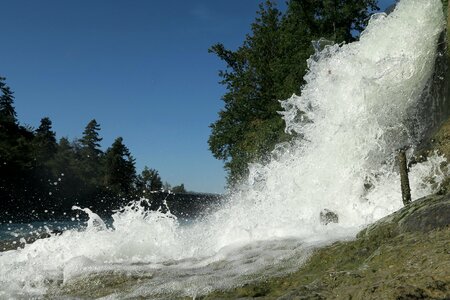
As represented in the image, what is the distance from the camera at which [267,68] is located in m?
30.5

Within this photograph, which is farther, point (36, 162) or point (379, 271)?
point (36, 162)

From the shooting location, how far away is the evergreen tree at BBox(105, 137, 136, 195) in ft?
297

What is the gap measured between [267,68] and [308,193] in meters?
21.0

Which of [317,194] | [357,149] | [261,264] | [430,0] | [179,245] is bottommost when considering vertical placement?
[261,264]

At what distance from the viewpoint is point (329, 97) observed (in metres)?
11.4

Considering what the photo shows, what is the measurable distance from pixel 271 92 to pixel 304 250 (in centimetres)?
2471

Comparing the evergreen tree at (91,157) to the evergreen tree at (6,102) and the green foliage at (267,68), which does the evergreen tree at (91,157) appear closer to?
the evergreen tree at (6,102)

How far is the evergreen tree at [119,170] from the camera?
90.6 metres

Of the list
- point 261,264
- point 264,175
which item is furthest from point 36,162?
point 261,264

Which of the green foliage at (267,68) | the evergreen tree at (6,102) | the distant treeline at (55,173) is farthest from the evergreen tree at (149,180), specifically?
the green foliage at (267,68)

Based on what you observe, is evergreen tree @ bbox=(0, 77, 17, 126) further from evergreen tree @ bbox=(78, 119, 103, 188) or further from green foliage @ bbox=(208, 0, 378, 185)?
green foliage @ bbox=(208, 0, 378, 185)

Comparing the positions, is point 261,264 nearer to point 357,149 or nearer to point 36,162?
point 357,149

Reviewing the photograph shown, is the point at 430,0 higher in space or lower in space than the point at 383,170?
higher

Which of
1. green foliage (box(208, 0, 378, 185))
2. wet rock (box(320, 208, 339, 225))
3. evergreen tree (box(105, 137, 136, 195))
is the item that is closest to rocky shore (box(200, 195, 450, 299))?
wet rock (box(320, 208, 339, 225))
